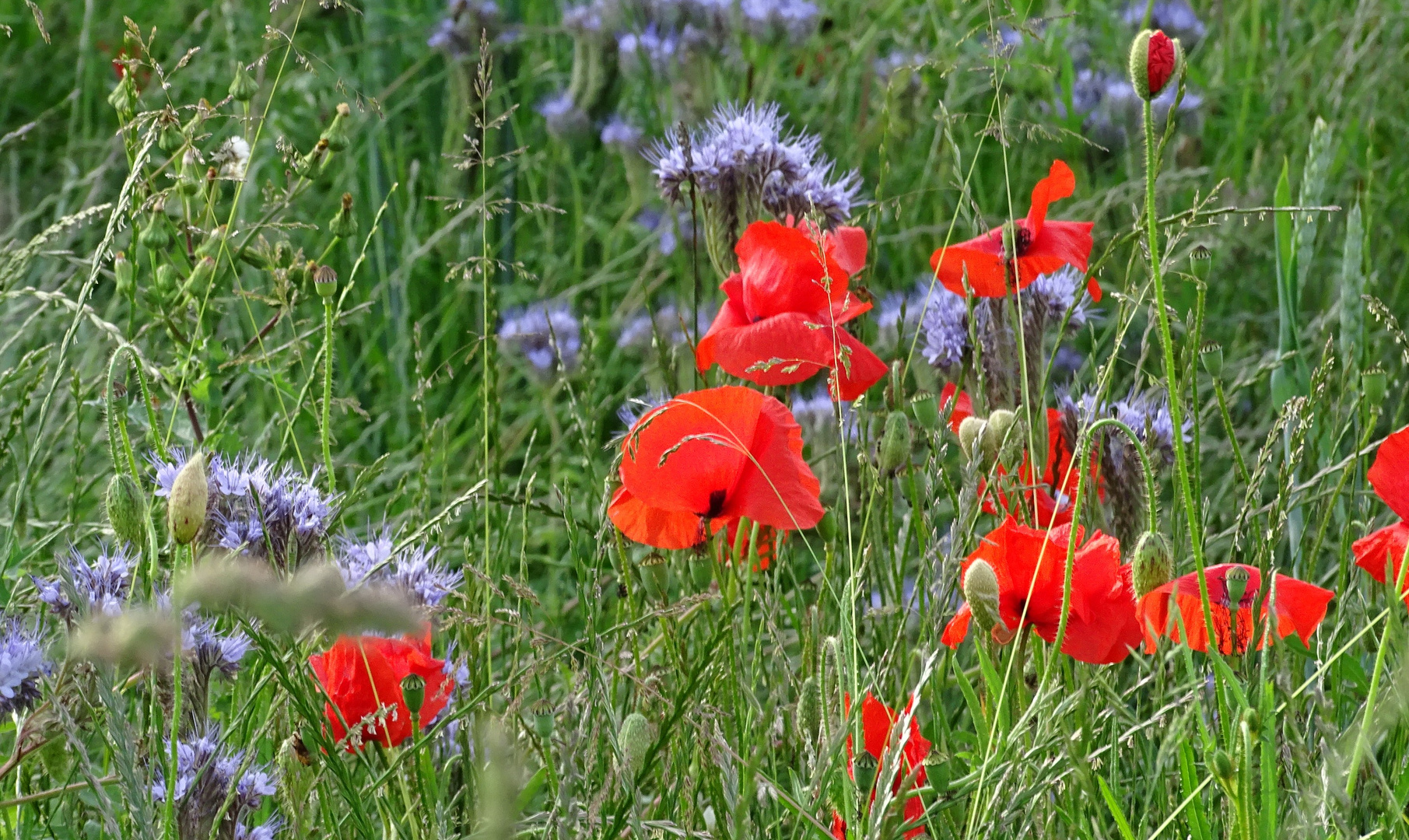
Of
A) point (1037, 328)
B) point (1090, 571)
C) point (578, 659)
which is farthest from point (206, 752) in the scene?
point (1037, 328)

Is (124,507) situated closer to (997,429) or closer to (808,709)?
(808,709)

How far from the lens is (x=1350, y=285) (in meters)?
1.26

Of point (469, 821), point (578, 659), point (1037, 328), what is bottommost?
point (469, 821)

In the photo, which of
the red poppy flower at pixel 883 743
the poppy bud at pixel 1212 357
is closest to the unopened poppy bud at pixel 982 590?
the red poppy flower at pixel 883 743

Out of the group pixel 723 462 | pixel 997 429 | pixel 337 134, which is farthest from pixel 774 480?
pixel 337 134

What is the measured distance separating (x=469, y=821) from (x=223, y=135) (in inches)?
87.3

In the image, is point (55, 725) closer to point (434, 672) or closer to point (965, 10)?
point (434, 672)

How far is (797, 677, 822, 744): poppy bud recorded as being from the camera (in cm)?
75

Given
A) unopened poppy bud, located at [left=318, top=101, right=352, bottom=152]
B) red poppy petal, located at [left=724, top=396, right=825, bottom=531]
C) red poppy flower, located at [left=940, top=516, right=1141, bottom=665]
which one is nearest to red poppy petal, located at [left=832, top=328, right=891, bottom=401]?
red poppy petal, located at [left=724, top=396, right=825, bottom=531]

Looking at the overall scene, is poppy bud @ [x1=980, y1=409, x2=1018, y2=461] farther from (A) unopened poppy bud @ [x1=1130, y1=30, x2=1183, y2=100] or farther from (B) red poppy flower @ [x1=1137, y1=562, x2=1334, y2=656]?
(A) unopened poppy bud @ [x1=1130, y1=30, x2=1183, y2=100]

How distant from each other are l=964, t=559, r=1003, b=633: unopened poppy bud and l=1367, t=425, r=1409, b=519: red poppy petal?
0.27m

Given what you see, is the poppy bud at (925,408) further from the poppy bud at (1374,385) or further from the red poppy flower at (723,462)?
the poppy bud at (1374,385)

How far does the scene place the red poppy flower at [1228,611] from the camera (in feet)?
2.65

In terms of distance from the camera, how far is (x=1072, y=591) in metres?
0.85
